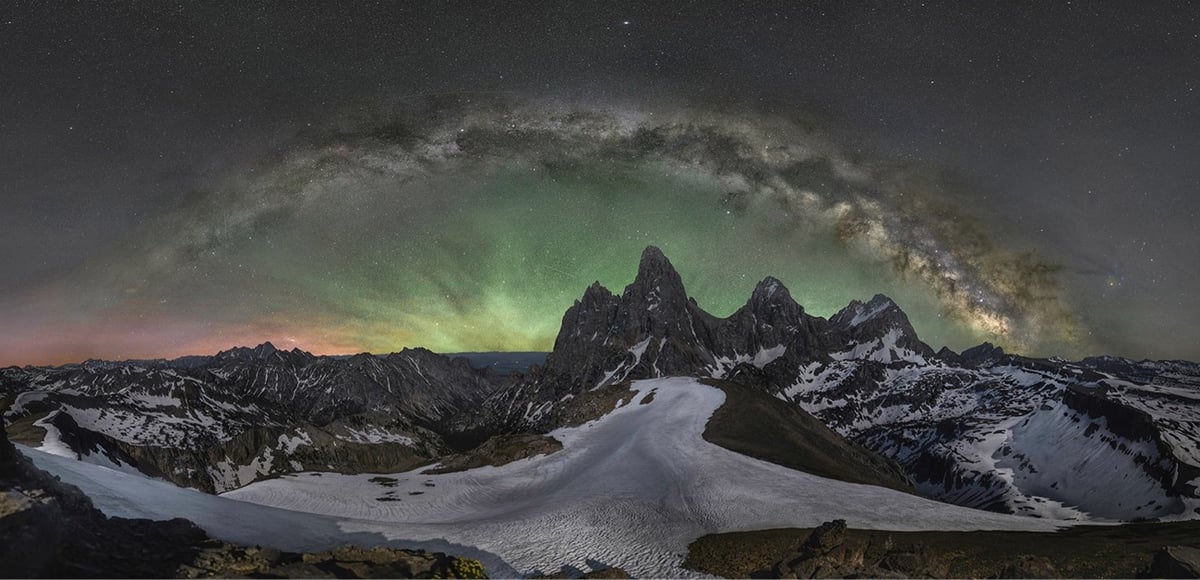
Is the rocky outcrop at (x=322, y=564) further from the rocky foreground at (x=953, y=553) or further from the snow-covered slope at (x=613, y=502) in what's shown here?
the rocky foreground at (x=953, y=553)

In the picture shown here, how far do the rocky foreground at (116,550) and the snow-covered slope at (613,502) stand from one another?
11.1 metres

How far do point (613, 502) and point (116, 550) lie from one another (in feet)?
101

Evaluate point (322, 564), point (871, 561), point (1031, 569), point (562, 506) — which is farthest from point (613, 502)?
point (1031, 569)

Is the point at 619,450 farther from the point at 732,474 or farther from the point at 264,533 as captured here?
the point at 264,533

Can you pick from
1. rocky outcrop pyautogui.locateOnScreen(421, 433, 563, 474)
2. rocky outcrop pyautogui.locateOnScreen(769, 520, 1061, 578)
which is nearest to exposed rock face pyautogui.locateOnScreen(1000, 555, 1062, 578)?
rocky outcrop pyautogui.locateOnScreen(769, 520, 1061, 578)

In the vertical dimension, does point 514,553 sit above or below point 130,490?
below

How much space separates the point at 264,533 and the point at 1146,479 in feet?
709

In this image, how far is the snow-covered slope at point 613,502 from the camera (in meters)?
36.8

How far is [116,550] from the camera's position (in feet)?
65.5

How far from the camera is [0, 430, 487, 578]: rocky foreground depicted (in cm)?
1753

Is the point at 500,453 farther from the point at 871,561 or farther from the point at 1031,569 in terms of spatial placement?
the point at 1031,569

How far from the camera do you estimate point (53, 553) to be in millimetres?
17688

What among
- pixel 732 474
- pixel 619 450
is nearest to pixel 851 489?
pixel 732 474

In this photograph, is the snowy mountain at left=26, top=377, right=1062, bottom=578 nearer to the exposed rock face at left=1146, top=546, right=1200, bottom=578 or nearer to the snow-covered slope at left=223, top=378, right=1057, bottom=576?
the snow-covered slope at left=223, top=378, right=1057, bottom=576
